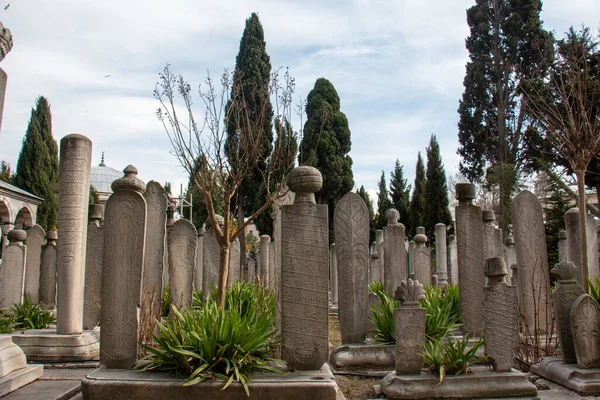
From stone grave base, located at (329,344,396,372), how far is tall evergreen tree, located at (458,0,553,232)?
20.4 m

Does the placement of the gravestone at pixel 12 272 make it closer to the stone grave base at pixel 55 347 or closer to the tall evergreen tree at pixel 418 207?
the stone grave base at pixel 55 347

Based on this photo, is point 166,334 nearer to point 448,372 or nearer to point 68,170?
point 448,372

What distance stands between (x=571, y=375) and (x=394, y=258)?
3.98m

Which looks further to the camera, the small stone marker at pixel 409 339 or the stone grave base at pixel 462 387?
the small stone marker at pixel 409 339

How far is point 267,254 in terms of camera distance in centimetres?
1326

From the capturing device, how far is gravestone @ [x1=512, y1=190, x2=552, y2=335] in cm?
636

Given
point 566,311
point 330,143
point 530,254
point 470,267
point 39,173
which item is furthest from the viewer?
point 39,173

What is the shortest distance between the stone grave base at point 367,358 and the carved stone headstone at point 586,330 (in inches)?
81.5

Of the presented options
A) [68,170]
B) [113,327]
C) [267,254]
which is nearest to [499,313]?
[113,327]

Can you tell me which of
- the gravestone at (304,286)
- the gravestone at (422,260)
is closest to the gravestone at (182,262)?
the gravestone at (304,286)

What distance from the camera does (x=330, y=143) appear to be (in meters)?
25.3

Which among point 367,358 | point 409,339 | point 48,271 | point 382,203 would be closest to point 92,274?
point 48,271

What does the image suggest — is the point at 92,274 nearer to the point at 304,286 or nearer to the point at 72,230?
the point at 72,230

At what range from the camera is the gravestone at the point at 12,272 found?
28.6 ft
